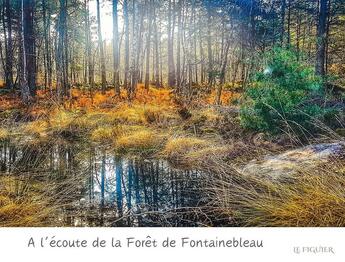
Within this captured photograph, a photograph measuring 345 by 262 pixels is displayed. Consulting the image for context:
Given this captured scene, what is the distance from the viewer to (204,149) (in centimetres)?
417

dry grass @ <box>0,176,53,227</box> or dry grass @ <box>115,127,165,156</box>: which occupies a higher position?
dry grass @ <box>0,176,53,227</box>

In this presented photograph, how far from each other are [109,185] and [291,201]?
1.57 meters

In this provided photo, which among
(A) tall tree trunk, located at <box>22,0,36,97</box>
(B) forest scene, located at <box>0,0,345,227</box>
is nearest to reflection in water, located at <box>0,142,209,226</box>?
(B) forest scene, located at <box>0,0,345,227</box>

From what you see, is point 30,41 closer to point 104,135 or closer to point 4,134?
point 4,134

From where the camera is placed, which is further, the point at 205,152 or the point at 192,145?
the point at 192,145

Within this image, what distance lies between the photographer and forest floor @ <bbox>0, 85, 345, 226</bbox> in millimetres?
2479

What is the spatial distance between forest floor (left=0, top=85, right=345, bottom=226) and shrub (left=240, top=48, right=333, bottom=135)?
0.80ft

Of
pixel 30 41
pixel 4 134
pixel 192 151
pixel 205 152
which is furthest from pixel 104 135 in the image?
pixel 30 41

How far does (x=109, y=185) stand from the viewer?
336cm

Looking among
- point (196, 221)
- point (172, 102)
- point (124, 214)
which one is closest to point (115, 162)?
point (124, 214)

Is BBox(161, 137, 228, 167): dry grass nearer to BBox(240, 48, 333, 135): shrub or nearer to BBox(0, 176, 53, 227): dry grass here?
BBox(240, 48, 333, 135): shrub

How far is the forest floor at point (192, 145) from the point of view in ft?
8.13
